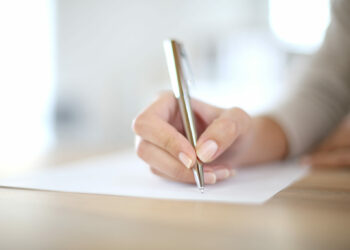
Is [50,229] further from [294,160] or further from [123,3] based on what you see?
[123,3]

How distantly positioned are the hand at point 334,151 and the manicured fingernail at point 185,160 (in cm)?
32

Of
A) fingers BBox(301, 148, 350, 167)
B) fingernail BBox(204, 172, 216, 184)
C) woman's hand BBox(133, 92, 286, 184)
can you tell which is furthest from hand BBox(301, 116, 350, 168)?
fingernail BBox(204, 172, 216, 184)

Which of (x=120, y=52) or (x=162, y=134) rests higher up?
(x=120, y=52)

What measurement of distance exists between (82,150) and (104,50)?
3.87 meters

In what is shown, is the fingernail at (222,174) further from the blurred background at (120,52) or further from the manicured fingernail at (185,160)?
the blurred background at (120,52)

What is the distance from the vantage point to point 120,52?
4.66m

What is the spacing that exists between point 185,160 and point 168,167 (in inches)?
1.8

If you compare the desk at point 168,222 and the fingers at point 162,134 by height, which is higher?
the fingers at point 162,134

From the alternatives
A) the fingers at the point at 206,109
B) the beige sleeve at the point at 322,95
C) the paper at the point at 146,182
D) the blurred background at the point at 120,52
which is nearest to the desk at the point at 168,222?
the paper at the point at 146,182

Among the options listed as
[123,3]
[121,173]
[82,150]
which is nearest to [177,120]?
[121,173]

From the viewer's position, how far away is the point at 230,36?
4227mm

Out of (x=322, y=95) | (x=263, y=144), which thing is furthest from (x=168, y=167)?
(x=322, y=95)

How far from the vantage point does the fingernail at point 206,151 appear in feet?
1.56

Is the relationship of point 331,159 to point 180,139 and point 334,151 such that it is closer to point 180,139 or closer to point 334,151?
point 334,151
